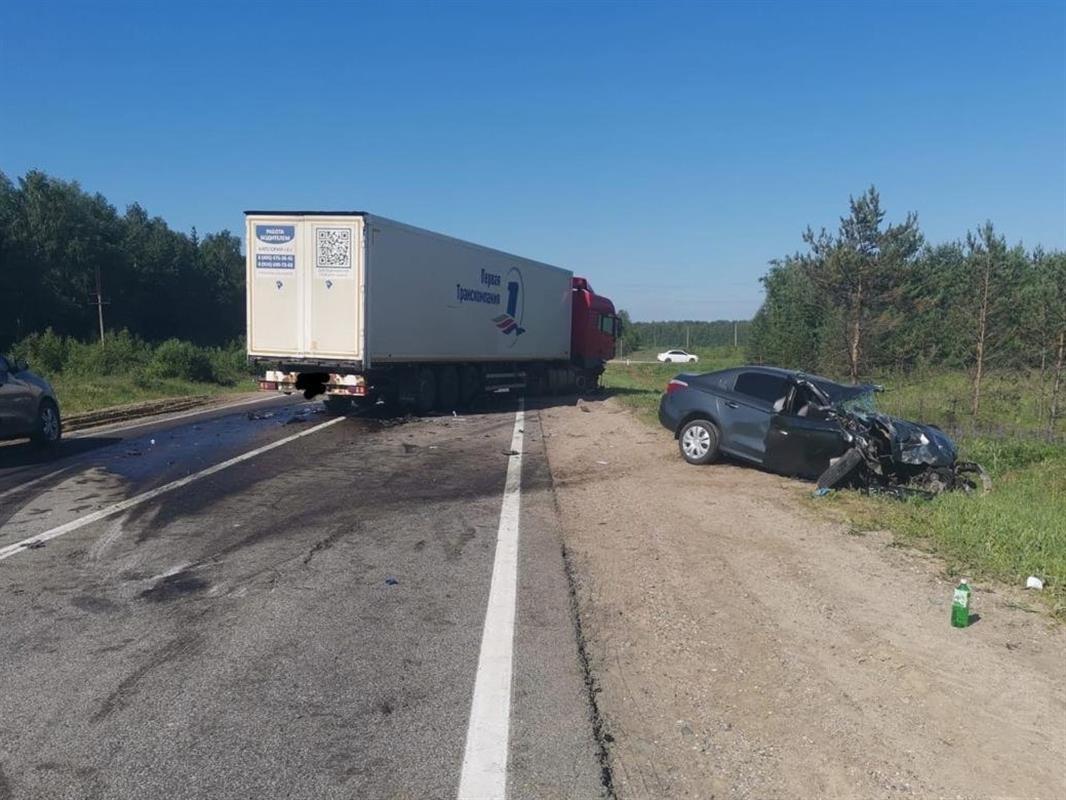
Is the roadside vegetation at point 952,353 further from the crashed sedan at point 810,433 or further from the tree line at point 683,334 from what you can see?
the tree line at point 683,334

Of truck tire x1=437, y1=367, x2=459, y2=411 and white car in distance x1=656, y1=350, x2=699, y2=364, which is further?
white car in distance x1=656, y1=350, x2=699, y2=364

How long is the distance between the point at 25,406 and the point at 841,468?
37.4ft

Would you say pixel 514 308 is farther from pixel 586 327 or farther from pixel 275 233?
pixel 275 233

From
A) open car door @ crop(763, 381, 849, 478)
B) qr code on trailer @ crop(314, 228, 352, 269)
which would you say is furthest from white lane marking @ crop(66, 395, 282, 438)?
open car door @ crop(763, 381, 849, 478)

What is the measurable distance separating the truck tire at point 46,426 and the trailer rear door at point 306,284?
4508 millimetres

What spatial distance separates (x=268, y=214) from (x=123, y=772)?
578 inches

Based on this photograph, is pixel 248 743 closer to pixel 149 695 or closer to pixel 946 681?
pixel 149 695

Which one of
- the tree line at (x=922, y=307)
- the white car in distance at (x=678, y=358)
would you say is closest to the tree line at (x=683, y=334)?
the white car in distance at (x=678, y=358)

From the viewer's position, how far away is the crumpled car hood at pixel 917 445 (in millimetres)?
10344

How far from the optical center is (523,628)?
216 inches

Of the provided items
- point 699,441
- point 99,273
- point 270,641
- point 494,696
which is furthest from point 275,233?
point 99,273

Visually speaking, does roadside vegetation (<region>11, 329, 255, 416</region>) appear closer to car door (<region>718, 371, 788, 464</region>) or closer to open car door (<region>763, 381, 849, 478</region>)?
car door (<region>718, 371, 788, 464</region>)

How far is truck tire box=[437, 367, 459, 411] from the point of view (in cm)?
2075

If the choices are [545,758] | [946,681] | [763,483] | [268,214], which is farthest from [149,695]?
[268,214]
